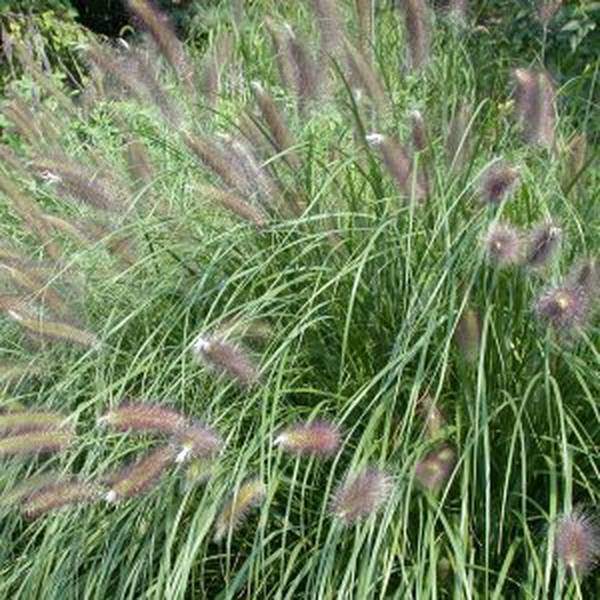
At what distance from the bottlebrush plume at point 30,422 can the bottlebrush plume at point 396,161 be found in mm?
843

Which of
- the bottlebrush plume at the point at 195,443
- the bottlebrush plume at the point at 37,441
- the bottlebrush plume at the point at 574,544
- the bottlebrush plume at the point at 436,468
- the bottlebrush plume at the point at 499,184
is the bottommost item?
the bottlebrush plume at the point at 436,468

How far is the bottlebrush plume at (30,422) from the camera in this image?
2809 mm

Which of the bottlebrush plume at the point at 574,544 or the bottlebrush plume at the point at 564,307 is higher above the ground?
the bottlebrush plume at the point at 564,307

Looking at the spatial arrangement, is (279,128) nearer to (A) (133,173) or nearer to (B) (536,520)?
(A) (133,173)

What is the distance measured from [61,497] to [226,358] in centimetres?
42

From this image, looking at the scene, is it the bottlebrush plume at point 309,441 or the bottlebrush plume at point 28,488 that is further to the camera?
the bottlebrush plume at point 28,488

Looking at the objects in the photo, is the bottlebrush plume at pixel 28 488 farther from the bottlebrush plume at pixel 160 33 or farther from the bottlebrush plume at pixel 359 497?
the bottlebrush plume at pixel 160 33

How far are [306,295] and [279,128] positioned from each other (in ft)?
1.25

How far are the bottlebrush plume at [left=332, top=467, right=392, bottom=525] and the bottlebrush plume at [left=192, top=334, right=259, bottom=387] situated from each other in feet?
0.99

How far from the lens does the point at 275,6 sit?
5988 mm

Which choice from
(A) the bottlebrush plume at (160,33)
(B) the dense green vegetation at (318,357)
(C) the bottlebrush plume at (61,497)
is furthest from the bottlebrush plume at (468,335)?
(A) the bottlebrush plume at (160,33)

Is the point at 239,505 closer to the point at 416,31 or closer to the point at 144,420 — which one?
the point at 144,420

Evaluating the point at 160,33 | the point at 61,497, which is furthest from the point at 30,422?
the point at 160,33

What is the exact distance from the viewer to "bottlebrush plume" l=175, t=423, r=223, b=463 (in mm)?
2537
